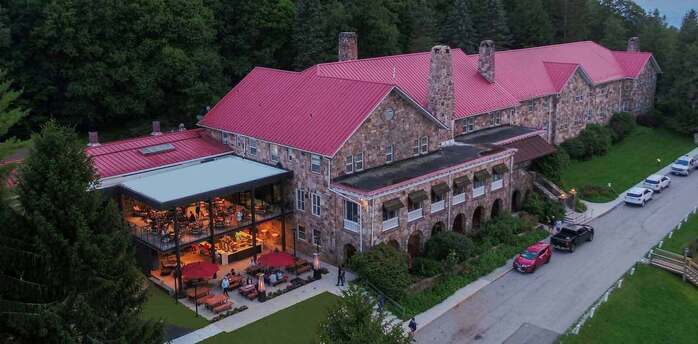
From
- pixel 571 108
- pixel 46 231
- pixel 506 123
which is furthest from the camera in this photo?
pixel 571 108

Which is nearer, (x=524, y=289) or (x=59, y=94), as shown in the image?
(x=524, y=289)

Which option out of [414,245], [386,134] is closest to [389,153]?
[386,134]

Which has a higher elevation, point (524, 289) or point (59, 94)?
point (59, 94)

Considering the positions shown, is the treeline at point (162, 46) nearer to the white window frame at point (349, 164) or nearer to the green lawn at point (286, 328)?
the white window frame at point (349, 164)

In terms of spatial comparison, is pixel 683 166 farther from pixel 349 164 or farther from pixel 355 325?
pixel 355 325

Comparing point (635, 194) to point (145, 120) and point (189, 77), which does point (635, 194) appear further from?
point (145, 120)

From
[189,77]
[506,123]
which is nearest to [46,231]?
[189,77]

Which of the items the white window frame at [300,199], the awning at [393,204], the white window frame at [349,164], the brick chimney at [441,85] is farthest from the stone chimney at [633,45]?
the white window frame at [300,199]
